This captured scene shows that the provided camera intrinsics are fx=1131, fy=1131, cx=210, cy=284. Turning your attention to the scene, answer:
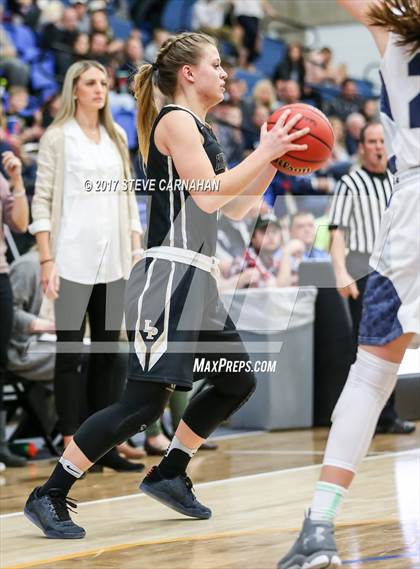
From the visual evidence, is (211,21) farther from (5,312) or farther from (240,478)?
(240,478)

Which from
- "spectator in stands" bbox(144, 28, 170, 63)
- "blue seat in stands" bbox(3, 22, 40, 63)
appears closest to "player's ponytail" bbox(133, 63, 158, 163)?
"blue seat in stands" bbox(3, 22, 40, 63)

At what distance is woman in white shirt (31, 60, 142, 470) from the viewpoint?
5254 millimetres

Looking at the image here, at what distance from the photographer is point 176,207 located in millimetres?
3785

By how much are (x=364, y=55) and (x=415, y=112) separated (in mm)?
17142

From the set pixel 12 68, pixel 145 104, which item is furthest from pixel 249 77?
pixel 145 104

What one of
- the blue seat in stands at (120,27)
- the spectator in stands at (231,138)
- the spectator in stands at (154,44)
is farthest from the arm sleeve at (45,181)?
the blue seat in stands at (120,27)

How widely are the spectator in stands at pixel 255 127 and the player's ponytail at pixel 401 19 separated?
8.29m

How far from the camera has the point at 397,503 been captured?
13.9 feet

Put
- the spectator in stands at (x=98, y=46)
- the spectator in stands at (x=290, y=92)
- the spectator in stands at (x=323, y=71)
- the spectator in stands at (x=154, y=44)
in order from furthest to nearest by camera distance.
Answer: the spectator in stands at (x=323, y=71) → the spectator in stands at (x=290, y=92) → the spectator in stands at (x=154, y=44) → the spectator in stands at (x=98, y=46)

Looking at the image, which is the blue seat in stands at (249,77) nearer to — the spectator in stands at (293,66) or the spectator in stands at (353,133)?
the spectator in stands at (293,66)

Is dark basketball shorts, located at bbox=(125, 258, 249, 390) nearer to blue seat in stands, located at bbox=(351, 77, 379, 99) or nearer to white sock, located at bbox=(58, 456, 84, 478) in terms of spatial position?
white sock, located at bbox=(58, 456, 84, 478)

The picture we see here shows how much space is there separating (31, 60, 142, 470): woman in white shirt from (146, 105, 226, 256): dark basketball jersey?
1437 millimetres

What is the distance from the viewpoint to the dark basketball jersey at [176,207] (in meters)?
3.77

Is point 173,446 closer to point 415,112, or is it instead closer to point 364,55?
point 415,112
